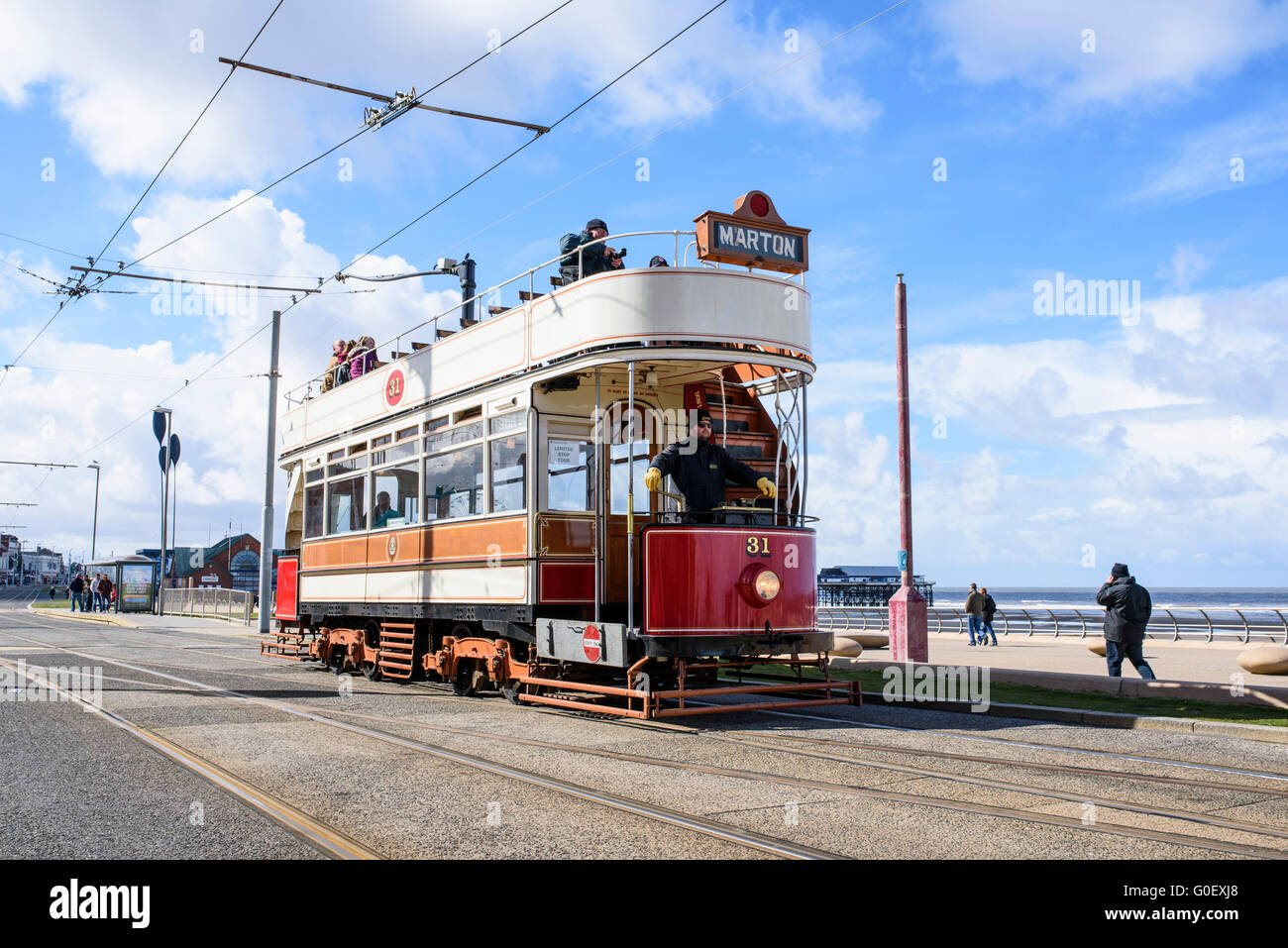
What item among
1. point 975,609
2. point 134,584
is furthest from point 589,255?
point 134,584

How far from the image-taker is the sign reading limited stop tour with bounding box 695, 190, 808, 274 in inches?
434

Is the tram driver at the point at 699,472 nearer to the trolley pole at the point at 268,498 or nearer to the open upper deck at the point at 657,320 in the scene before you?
the open upper deck at the point at 657,320

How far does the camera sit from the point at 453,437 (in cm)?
1329

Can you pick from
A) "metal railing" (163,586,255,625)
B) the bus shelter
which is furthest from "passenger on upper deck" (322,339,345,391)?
the bus shelter

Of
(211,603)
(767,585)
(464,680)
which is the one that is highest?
(767,585)

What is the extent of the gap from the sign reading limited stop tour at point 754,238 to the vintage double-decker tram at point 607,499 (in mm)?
20

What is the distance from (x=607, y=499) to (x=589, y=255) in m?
2.59

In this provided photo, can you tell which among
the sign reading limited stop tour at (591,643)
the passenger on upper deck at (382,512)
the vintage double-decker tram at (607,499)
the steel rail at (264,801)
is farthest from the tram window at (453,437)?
the steel rail at (264,801)

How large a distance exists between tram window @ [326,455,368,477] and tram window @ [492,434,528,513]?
416 centimetres

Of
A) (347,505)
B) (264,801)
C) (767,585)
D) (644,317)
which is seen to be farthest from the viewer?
(347,505)

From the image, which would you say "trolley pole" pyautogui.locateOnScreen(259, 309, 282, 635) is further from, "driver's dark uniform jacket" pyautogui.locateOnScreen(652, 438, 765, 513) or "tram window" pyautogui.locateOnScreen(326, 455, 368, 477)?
"driver's dark uniform jacket" pyautogui.locateOnScreen(652, 438, 765, 513)

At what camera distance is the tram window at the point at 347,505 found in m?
15.8

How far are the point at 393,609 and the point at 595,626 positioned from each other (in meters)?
4.89

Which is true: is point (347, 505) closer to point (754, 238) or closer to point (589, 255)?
point (589, 255)
